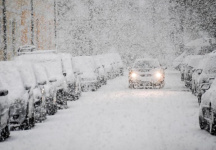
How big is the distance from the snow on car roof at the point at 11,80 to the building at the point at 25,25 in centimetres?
1872

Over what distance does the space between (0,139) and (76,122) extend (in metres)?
3.00

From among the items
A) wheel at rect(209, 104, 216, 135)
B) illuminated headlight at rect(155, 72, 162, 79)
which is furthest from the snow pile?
illuminated headlight at rect(155, 72, 162, 79)

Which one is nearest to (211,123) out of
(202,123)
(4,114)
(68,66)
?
(202,123)

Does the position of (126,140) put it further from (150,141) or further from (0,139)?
(0,139)

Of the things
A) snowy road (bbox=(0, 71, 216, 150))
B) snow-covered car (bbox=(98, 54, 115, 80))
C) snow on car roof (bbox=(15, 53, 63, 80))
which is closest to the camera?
snowy road (bbox=(0, 71, 216, 150))

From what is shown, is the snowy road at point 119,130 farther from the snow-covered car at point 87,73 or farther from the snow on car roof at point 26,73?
the snow-covered car at point 87,73

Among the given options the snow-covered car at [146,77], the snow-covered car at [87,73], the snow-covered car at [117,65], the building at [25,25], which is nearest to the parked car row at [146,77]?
the snow-covered car at [146,77]

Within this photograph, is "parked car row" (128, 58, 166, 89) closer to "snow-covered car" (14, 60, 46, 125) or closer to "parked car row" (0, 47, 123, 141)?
"parked car row" (0, 47, 123, 141)

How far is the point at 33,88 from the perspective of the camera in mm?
12578

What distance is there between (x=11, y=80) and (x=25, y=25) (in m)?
35.1

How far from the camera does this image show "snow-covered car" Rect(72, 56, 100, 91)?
2461 cm

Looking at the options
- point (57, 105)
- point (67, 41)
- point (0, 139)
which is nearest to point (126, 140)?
point (0, 139)

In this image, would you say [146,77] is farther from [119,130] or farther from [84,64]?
[119,130]

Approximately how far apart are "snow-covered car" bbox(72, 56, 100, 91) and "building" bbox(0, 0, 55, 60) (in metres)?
6.04
